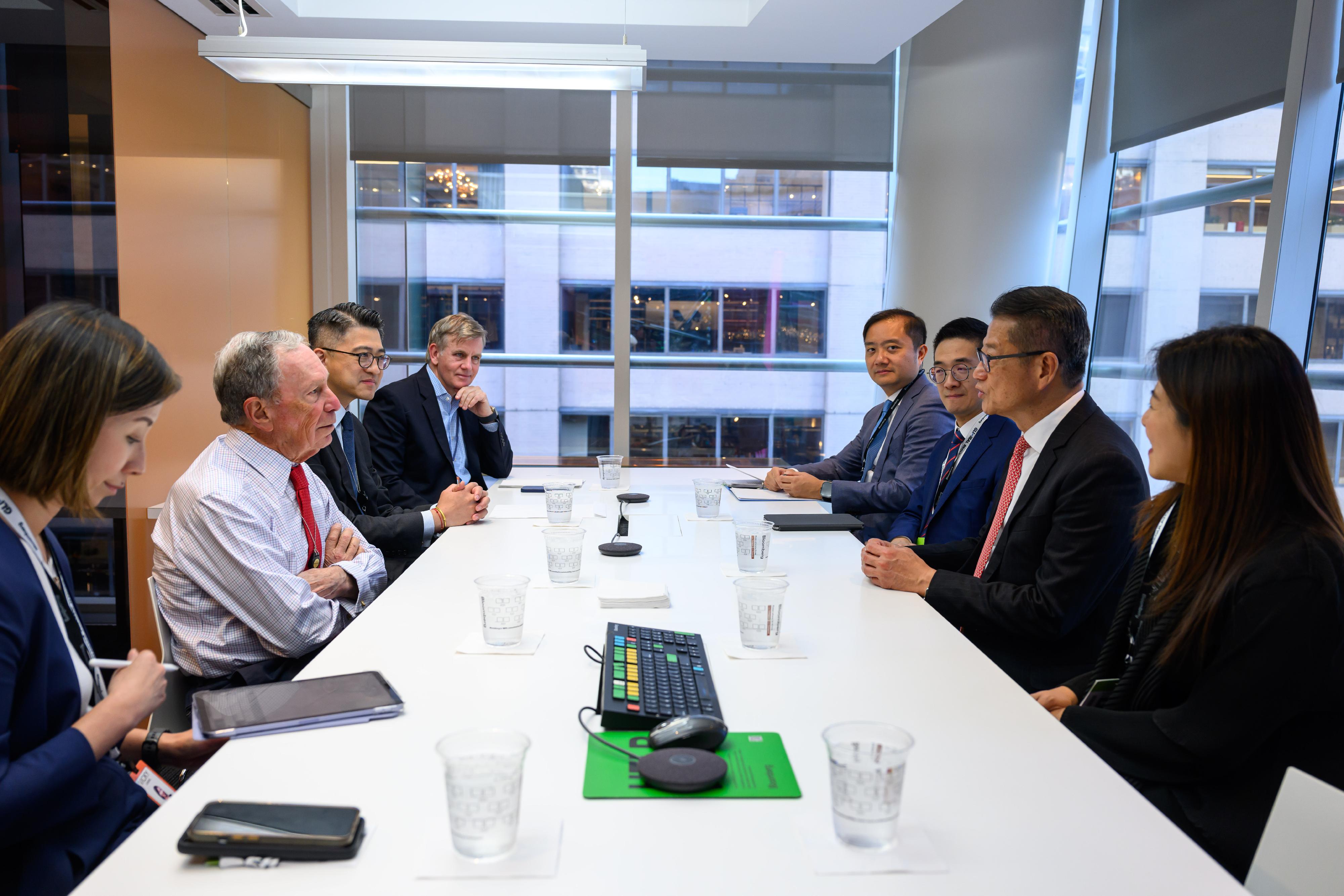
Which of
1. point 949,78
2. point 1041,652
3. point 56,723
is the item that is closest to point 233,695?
point 56,723

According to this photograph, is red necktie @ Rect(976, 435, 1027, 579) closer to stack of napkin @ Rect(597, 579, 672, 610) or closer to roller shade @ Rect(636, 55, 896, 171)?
stack of napkin @ Rect(597, 579, 672, 610)

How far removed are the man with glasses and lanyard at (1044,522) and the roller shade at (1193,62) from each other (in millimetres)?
2108

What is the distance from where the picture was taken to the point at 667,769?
115 cm

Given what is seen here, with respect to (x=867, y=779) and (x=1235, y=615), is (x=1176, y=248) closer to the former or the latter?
(x=1235, y=615)

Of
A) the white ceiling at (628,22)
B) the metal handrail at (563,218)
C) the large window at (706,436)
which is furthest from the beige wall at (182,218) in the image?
the large window at (706,436)

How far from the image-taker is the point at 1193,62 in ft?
13.1

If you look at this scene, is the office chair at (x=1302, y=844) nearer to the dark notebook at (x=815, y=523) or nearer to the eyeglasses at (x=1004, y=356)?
the eyeglasses at (x=1004, y=356)

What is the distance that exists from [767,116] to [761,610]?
14.7ft

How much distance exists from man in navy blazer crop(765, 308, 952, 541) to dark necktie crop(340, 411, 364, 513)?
1.58m

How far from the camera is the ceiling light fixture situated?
3.26 m

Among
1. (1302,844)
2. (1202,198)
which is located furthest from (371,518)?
(1202,198)

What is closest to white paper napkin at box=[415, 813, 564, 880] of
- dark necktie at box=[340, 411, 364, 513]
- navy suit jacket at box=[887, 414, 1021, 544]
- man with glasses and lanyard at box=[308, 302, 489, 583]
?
man with glasses and lanyard at box=[308, 302, 489, 583]

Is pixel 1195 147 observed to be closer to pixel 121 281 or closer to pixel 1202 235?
pixel 1202 235

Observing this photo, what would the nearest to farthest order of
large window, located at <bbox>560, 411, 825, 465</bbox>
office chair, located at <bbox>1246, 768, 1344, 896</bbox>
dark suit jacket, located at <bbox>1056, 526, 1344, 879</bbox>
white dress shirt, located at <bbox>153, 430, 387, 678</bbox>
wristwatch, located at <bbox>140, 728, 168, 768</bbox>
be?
office chair, located at <bbox>1246, 768, 1344, 896</bbox> → dark suit jacket, located at <bbox>1056, 526, 1344, 879</bbox> → wristwatch, located at <bbox>140, 728, 168, 768</bbox> → white dress shirt, located at <bbox>153, 430, 387, 678</bbox> → large window, located at <bbox>560, 411, 825, 465</bbox>
